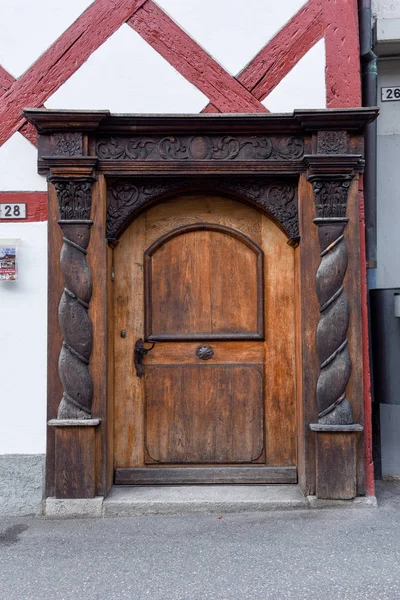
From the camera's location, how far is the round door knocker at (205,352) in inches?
175

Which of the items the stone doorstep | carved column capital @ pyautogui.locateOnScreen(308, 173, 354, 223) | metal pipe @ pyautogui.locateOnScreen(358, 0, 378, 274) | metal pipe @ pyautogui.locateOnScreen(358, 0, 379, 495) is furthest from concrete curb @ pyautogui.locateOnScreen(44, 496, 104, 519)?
metal pipe @ pyautogui.locateOnScreen(358, 0, 378, 274)

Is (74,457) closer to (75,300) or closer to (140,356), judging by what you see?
(140,356)

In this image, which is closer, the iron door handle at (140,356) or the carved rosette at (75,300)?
the carved rosette at (75,300)

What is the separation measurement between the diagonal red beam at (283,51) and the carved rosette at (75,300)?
142 centimetres


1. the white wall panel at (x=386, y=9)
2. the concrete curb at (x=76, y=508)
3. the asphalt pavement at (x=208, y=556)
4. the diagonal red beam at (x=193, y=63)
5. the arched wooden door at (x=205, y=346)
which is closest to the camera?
the asphalt pavement at (x=208, y=556)

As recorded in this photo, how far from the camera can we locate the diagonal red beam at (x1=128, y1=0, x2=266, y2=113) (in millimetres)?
4254

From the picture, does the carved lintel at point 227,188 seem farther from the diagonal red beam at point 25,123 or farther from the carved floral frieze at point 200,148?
the diagonal red beam at point 25,123

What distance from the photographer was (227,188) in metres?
4.34

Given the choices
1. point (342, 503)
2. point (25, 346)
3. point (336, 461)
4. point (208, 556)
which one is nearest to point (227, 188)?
point (25, 346)

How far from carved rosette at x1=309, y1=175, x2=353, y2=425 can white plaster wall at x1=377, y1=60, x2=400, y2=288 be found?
90 centimetres

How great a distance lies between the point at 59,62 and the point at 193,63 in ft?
3.24

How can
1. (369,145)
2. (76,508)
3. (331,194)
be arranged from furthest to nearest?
(369,145), (331,194), (76,508)

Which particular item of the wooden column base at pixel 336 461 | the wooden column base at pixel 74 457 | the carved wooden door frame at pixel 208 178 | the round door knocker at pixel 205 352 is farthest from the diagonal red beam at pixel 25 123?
the wooden column base at pixel 336 461

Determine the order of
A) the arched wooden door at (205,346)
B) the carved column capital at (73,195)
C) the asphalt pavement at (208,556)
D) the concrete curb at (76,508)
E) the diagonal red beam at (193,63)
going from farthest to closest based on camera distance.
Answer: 1. the arched wooden door at (205,346)
2. the diagonal red beam at (193,63)
3. the carved column capital at (73,195)
4. the concrete curb at (76,508)
5. the asphalt pavement at (208,556)
